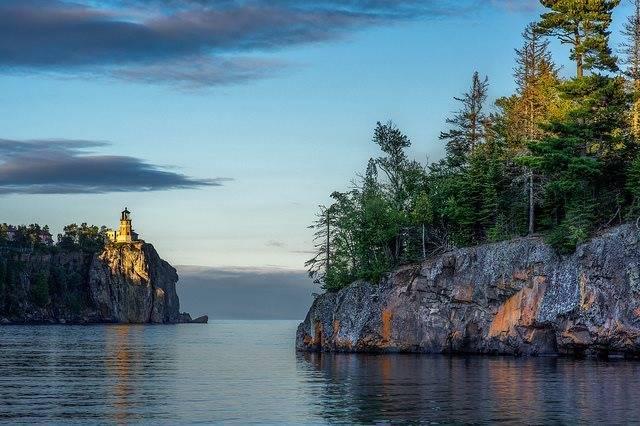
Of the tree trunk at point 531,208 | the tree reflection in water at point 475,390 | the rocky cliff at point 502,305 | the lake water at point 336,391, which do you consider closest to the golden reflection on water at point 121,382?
the lake water at point 336,391

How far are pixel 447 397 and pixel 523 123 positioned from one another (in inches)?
2310

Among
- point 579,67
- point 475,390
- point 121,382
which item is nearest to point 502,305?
point 579,67

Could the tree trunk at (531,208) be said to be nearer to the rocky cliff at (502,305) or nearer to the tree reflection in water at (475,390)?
the rocky cliff at (502,305)

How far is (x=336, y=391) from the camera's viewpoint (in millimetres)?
51031

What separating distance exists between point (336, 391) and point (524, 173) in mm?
43868

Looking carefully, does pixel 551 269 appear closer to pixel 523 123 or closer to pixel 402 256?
pixel 402 256

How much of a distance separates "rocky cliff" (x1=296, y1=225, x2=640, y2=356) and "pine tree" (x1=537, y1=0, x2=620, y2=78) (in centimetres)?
1853

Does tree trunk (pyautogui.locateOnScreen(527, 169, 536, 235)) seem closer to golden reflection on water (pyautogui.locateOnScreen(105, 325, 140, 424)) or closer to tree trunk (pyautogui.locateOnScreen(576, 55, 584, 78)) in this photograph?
tree trunk (pyautogui.locateOnScreen(576, 55, 584, 78))

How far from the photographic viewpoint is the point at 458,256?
82.2m

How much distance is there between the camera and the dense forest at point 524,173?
7575 cm

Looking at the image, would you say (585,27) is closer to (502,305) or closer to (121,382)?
(502,305)

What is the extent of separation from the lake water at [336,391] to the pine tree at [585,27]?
2868 cm

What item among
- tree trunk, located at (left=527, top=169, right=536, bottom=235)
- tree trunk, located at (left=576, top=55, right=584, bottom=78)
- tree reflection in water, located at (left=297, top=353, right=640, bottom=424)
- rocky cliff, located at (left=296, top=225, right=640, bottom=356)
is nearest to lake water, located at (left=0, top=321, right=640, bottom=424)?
tree reflection in water, located at (left=297, top=353, right=640, bottom=424)

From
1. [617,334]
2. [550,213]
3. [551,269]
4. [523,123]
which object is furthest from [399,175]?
[617,334]
